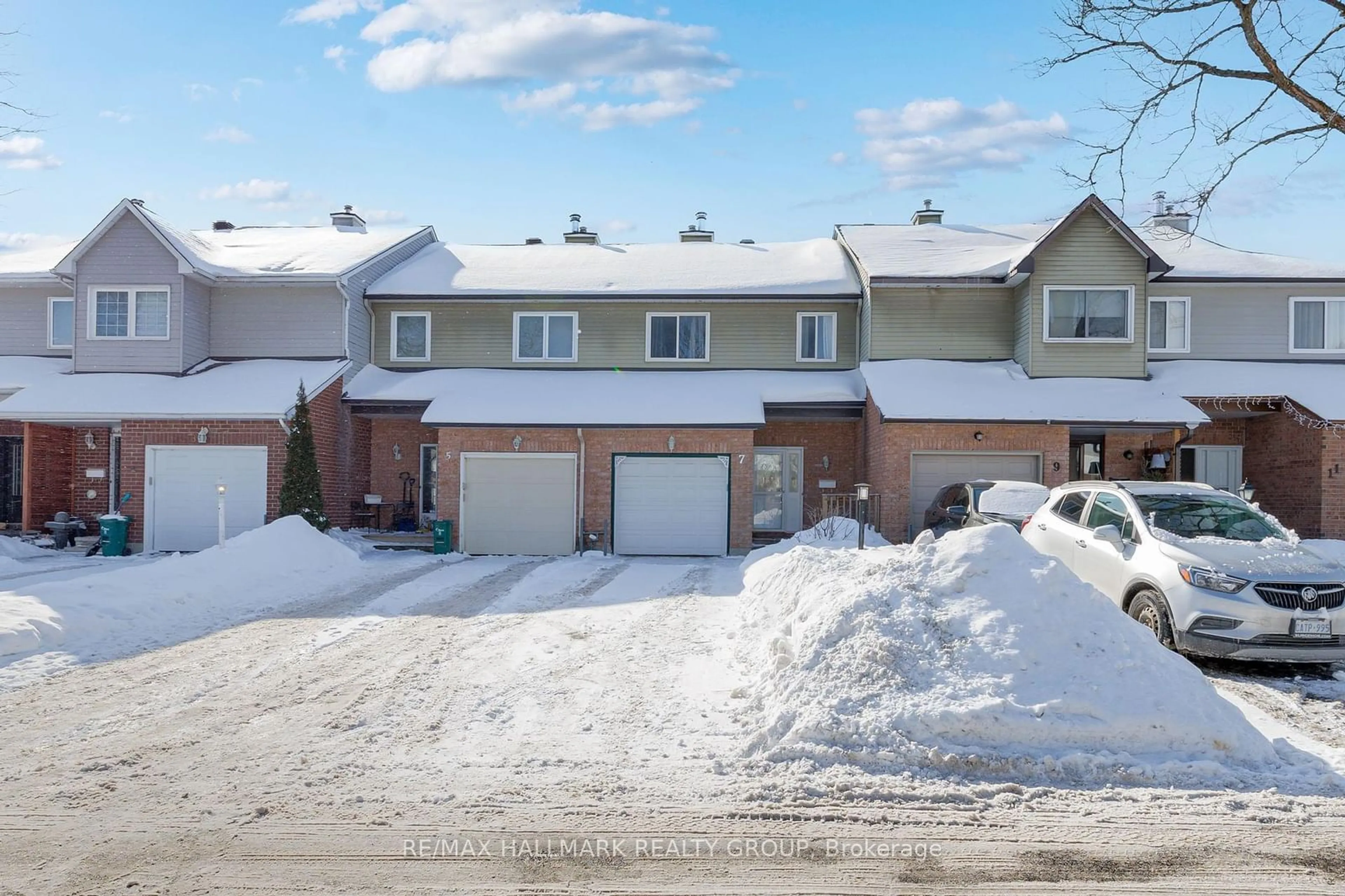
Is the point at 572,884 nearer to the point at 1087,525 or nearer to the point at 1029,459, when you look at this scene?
the point at 1087,525

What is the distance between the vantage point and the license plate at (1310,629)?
26.7ft

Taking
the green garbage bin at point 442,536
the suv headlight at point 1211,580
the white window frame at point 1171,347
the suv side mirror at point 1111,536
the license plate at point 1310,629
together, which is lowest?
the green garbage bin at point 442,536

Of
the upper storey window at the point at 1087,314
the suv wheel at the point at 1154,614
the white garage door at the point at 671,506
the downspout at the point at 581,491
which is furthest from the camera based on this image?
the upper storey window at the point at 1087,314

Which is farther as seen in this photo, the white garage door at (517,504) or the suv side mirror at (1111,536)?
the white garage door at (517,504)

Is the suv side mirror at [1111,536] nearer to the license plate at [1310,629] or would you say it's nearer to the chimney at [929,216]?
the license plate at [1310,629]

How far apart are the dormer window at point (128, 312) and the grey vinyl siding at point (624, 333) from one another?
4.70m

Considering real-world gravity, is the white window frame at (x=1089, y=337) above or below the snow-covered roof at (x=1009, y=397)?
above

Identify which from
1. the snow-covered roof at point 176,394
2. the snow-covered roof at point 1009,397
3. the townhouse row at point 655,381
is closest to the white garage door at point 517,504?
the townhouse row at point 655,381

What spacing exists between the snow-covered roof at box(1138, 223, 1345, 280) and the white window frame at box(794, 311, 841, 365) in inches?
279

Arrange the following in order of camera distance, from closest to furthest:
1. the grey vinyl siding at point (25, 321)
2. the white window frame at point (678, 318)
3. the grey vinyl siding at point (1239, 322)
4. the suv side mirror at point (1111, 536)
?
the suv side mirror at point (1111, 536), the grey vinyl siding at point (1239, 322), the grey vinyl siding at point (25, 321), the white window frame at point (678, 318)

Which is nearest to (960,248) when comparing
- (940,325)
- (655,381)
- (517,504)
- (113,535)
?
(940,325)

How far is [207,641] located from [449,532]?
31.9 feet

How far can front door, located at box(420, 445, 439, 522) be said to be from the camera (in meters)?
22.3

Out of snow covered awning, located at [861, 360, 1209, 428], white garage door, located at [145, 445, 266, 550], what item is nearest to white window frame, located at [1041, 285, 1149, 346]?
snow covered awning, located at [861, 360, 1209, 428]
